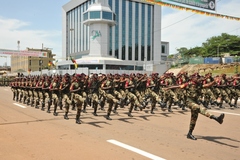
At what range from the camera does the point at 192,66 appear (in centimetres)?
4372

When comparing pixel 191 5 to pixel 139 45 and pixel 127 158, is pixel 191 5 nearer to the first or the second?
pixel 127 158

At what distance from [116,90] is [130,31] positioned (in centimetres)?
6556

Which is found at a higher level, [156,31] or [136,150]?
[156,31]

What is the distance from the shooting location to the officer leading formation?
9.52m

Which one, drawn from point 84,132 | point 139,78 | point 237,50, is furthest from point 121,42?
point 84,132

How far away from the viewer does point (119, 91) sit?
461 inches

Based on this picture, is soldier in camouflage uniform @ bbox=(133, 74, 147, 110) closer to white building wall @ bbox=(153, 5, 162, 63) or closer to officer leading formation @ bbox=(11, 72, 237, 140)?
officer leading formation @ bbox=(11, 72, 237, 140)

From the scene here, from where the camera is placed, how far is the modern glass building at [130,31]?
73.0m

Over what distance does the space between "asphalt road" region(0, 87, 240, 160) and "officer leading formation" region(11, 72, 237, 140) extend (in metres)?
0.69

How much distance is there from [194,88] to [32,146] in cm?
452

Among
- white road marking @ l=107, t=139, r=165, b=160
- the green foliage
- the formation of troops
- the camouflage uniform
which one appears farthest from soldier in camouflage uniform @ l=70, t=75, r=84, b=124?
the green foliage

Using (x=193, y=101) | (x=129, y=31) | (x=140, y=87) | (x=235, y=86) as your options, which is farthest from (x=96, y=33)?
(x=193, y=101)

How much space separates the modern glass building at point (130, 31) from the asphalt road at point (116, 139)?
59.7m

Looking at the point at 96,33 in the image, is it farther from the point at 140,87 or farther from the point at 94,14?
the point at 140,87
